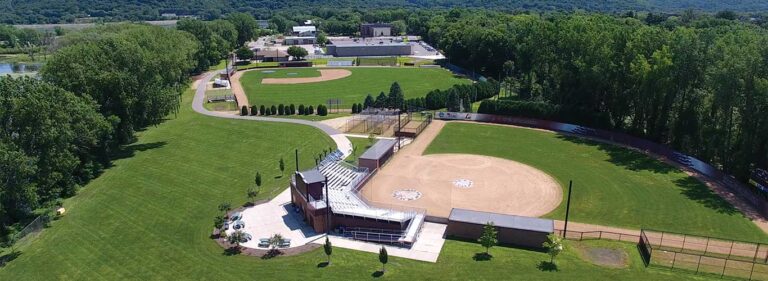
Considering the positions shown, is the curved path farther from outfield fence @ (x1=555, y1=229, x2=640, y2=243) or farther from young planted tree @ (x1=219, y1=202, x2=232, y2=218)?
outfield fence @ (x1=555, y1=229, x2=640, y2=243)

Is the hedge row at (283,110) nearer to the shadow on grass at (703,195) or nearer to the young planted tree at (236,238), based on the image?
the young planted tree at (236,238)

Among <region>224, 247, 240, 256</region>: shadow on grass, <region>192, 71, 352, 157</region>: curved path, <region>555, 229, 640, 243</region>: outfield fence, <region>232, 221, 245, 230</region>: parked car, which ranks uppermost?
<region>555, 229, 640, 243</region>: outfield fence

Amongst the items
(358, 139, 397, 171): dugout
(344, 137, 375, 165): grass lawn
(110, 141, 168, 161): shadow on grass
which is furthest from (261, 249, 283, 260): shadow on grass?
(110, 141, 168, 161): shadow on grass

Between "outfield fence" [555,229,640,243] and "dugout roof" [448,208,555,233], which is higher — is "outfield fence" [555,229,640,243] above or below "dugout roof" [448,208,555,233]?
below

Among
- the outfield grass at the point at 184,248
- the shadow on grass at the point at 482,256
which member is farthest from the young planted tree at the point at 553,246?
the shadow on grass at the point at 482,256

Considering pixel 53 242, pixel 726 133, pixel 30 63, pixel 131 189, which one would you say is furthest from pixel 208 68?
pixel 726 133

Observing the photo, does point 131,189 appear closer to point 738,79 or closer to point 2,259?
point 2,259
